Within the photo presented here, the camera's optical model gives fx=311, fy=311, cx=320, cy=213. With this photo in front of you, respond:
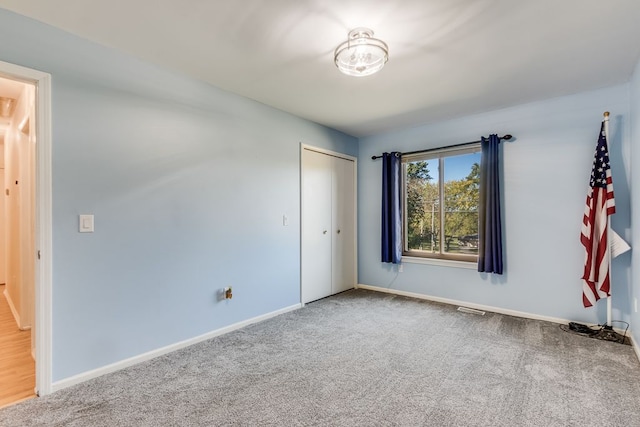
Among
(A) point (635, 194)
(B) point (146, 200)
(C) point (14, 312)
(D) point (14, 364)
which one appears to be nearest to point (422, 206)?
(A) point (635, 194)

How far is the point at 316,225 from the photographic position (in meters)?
4.21

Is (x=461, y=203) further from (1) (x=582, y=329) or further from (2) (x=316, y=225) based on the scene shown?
(2) (x=316, y=225)

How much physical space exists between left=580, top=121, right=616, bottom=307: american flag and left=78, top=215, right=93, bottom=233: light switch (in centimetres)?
420

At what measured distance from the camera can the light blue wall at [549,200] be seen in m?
Result: 2.96

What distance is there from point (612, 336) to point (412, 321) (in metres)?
1.73

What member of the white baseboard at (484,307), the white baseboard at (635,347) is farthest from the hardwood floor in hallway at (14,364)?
the white baseboard at (635,347)

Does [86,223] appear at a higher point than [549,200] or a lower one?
lower

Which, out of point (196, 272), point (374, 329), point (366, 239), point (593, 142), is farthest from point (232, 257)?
point (593, 142)

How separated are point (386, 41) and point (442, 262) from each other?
2.85m

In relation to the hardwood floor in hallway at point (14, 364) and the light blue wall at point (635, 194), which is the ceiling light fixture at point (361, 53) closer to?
the light blue wall at point (635, 194)

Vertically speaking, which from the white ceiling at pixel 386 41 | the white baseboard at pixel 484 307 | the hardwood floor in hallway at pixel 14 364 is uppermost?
the white ceiling at pixel 386 41

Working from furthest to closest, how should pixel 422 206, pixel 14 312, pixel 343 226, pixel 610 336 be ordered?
pixel 343 226 < pixel 422 206 < pixel 14 312 < pixel 610 336

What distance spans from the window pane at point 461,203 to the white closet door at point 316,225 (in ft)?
5.21

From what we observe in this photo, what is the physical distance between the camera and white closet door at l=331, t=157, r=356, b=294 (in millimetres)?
4539
